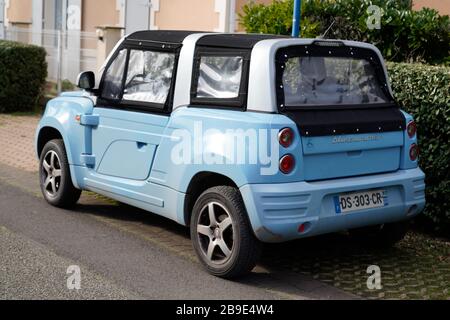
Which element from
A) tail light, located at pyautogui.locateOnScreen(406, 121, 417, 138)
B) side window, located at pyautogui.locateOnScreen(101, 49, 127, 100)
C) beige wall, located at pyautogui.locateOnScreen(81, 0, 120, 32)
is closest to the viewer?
tail light, located at pyautogui.locateOnScreen(406, 121, 417, 138)

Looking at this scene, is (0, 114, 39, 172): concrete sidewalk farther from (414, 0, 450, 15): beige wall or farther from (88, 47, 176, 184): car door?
(414, 0, 450, 15): beige wall

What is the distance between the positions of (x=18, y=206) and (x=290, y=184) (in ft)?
11.8

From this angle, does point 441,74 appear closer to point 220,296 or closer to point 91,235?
point 220,296

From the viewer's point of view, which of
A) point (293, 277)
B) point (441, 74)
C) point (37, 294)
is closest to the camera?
point (37, 294)

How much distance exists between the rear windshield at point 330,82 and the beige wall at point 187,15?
838 centimetres

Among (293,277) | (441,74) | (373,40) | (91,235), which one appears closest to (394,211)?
(293,277)

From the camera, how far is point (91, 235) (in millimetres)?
6844

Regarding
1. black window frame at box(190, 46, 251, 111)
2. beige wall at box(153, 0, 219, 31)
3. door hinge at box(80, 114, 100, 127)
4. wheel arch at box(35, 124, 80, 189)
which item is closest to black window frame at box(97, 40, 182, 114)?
door hinge at box(80, 114, 100, 127)

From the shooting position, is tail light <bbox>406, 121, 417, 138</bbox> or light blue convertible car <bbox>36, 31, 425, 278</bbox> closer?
light blue convertible car <bbox>36, 31, 425, 278</bbox>

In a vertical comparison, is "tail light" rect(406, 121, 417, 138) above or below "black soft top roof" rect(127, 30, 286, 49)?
below

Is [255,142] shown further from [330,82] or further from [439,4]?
[439,4]

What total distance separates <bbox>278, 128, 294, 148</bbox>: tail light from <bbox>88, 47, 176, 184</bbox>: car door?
4.09 feet

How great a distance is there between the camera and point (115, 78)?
23.1ft

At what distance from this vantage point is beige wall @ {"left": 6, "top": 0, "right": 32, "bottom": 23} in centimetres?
2294
